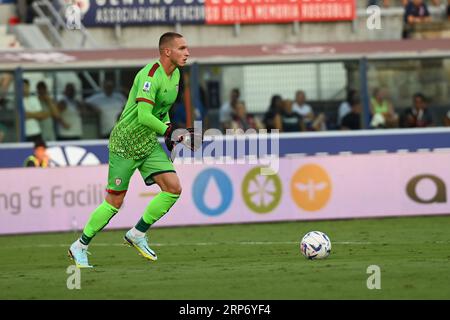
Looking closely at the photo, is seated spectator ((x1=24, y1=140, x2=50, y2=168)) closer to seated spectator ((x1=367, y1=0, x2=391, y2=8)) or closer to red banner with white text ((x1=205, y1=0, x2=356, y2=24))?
red banner with white text ((x1=205, y1=0, x2=356, y2=24))

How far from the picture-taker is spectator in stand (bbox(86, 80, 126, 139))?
25.6m

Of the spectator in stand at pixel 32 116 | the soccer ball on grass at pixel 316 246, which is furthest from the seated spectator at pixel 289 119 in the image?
the soccer ball on grass at pixel 316 246

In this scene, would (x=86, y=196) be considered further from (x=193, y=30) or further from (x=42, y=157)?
→ (x=193, y=30)

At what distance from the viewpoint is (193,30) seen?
28938mm

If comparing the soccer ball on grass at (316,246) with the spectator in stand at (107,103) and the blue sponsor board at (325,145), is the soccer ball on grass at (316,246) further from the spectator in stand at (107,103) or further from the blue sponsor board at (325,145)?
the spectator in stand at (107,103)

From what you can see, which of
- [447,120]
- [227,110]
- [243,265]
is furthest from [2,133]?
[243,265]

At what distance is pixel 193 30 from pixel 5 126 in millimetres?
5744

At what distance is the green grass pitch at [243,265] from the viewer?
35.6 feet

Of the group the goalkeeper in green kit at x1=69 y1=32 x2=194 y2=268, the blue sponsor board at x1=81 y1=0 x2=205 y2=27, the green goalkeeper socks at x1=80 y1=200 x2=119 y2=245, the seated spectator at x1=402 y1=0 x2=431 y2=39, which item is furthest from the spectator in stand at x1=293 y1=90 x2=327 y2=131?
the green goalkeeper socks at x1=80 y1=200 x2=119 y2=245

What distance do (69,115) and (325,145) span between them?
5.64 meters

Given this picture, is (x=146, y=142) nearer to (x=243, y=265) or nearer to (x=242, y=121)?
(x=243, y=265)

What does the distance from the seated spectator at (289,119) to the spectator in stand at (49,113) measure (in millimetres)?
4891

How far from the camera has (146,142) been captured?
44.7 feet
